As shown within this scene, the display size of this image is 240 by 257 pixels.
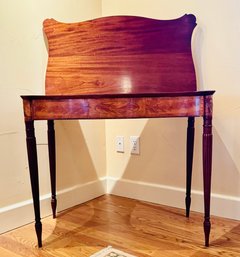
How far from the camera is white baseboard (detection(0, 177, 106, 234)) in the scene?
1.35m

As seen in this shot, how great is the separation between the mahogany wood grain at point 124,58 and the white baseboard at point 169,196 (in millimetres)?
547

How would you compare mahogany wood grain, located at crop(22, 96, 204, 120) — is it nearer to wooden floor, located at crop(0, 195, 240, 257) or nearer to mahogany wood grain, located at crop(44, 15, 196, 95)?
mahogany wood grain, located at crop(44, 15, 196, 95)

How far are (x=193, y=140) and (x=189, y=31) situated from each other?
1.63ft

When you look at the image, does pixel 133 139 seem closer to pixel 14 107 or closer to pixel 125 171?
pixel 125 171

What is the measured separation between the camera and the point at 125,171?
5.87 ft

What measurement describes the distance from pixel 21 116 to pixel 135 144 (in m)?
0.64

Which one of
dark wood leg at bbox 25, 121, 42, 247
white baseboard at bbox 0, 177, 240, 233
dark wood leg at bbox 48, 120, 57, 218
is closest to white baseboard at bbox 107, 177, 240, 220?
white baseboard at bbox 0, 177, 240, 233

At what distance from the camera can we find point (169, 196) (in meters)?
1.62

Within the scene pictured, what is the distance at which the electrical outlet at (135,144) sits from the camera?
1.71 m

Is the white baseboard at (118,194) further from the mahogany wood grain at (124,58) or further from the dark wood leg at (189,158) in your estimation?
the mahogany wood grain at (124,58)

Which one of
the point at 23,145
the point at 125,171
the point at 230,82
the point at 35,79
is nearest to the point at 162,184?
the point at 125,171

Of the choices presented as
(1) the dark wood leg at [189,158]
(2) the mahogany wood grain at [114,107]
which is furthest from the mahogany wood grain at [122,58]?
(2) the mahogany wood grain at [114,107]

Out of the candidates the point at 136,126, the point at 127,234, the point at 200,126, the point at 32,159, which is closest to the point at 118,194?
the point at 136,126

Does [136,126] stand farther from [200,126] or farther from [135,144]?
[200,126]
